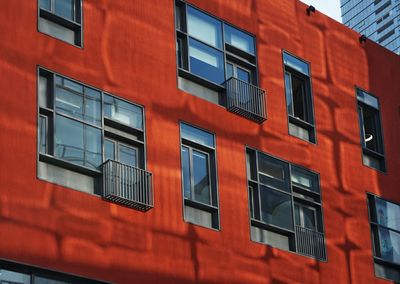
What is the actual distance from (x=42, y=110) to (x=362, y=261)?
486 inches

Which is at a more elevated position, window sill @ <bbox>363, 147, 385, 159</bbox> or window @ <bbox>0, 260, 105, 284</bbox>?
window sill @ <bbox>363, 147, 385, 159</bbox>

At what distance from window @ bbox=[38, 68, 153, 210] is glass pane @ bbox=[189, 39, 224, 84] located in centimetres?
314

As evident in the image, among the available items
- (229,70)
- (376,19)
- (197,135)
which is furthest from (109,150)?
(376,19)

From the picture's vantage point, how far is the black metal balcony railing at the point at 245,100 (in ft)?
92.7

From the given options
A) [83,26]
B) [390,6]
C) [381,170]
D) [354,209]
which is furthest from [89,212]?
[390,6]

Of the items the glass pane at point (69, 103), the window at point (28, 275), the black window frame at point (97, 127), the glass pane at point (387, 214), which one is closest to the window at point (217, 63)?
the black window frame at point (97, 127)

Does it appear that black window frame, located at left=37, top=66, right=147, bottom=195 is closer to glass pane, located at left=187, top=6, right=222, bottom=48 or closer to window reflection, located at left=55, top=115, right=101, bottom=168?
window reflection, located at left=55, top=115, right=101, bottom=168

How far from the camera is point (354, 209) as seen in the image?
103 ft

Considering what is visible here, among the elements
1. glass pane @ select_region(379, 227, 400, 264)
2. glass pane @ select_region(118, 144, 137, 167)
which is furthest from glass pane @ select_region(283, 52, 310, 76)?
glass pane @ select_region(118, 144, 137, 167)

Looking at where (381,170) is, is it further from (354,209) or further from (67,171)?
(67,171)

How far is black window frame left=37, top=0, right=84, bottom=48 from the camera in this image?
2411 cm

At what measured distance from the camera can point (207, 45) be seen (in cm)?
2858

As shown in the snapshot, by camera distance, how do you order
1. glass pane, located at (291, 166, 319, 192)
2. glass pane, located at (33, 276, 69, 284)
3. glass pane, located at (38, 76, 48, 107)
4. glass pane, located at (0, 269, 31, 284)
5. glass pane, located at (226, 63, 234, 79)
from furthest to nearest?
glass pane, located at (291, 166, 319, 192) < glass pane, located at (226, 63, 234, 79) < glass pane, located at (38, 76, 48, 107) < glass pane, located at (33, 276, 69, 284) < glass pane, located at (0, 269, 31, 284)

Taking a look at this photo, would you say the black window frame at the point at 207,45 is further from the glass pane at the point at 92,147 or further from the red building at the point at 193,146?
the glass pane at the point at 92,147
